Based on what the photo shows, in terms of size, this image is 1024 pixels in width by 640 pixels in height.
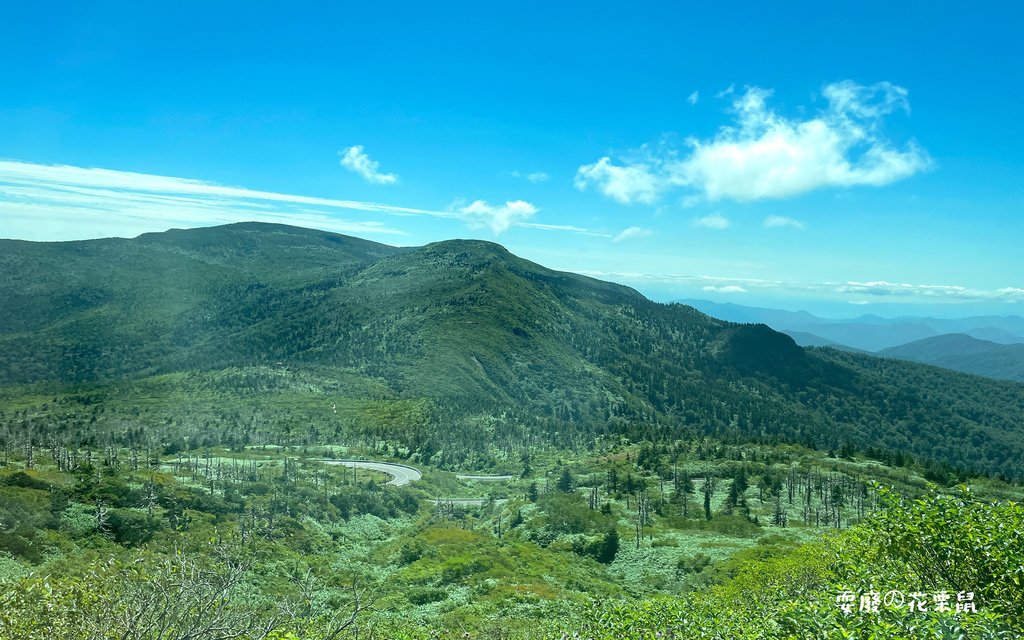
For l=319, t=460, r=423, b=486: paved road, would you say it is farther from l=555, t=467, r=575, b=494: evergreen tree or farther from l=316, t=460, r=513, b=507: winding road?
l=555, t=467, r=575, b=494: evergreen tree

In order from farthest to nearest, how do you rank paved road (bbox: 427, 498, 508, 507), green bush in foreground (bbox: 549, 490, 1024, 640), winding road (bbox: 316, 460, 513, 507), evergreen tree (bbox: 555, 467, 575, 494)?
winding road (bbox: 316, 460, 513, 507), evergreen tree (bbox: 555, 467, 575, 494), paved road (bbox: 427, 498, 508, 507), green bush in foreground (bbox: 549, 490, 1024, 640)

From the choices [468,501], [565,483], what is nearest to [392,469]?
[468,501]

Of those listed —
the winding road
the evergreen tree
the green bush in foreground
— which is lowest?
the winding road

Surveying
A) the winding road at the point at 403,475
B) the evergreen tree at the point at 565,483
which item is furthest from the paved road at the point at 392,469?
the evergreen tree at the point at 565,483

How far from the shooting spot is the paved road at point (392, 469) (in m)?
116

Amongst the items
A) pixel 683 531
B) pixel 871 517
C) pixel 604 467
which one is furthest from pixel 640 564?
pixel 604 467

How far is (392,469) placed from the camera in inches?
4983

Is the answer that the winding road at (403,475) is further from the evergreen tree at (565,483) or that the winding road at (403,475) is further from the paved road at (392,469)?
the evergreen tree at (565,483)

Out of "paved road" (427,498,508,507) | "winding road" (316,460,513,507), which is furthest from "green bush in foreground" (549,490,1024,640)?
"winding road" (316,460,513,507)

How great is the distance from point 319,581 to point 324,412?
136 metres

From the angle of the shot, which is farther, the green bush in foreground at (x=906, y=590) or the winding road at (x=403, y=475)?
the winding road at (x=403, y=475)

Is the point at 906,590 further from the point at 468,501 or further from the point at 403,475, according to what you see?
the point at 403,475

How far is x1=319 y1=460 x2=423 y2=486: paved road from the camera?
116m

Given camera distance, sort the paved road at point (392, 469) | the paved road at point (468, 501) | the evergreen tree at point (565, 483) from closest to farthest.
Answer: the paved road at point (468, 501) < the evergreen tree at point (565, 483) < the paved road at point (392, 469)
